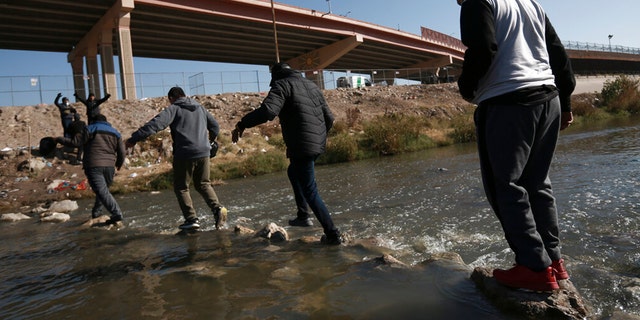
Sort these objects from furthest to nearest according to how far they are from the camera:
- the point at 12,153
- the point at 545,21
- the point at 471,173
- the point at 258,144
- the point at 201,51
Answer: the point at 201,51
the point at 258,144
the point at 12,153
the point at 471,173
the point at 545,21

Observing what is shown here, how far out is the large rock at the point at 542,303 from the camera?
2045 millimetres

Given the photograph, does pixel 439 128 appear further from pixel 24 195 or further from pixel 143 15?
pixel 143 15

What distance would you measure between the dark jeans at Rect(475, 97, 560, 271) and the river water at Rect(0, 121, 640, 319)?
38 centimetres

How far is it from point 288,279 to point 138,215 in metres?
5.64

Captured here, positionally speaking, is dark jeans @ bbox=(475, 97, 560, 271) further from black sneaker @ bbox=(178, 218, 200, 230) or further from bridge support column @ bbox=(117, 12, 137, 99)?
bridge support column @ bbox=(117, 12, 137, 99)

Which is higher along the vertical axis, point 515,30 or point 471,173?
point 515,30

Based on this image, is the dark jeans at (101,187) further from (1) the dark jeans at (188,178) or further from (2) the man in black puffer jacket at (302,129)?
(2) the man in black puffer jacket at (302,129)

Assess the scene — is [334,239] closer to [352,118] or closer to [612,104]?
[352,118]

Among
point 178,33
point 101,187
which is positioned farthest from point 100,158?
point 178,33

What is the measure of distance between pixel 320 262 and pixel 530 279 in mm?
1706

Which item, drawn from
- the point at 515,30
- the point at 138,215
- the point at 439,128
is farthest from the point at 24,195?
the point at 439,128

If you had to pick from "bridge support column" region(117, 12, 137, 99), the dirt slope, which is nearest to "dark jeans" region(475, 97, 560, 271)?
the dirt slope

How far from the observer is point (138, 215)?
7695 millimetres

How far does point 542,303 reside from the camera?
2.09 metres
